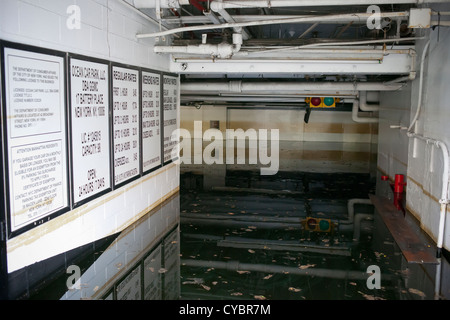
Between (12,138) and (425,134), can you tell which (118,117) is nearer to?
(12,138)

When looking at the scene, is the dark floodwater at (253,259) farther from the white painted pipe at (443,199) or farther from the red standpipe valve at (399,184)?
the red standpipe valve at (399,184)

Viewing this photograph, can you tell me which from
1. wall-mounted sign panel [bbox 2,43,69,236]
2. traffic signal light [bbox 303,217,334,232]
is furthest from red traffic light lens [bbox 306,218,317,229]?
wall-mounted sign panel [bbox 2,43,69,236]

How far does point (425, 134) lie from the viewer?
5.80 metres

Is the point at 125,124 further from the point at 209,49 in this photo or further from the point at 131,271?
the point at 131,271

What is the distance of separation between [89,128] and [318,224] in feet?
10.3

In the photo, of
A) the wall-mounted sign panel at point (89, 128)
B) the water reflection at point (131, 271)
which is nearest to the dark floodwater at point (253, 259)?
the water reflection at point (131, 271)

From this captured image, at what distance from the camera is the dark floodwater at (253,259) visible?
3566mm

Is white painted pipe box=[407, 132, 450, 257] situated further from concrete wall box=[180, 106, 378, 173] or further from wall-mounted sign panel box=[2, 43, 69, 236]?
concrete wall box=[180, 106, 378, 173]

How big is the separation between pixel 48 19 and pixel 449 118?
4.20 meters

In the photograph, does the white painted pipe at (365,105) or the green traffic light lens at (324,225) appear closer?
the green traffic light lens at (324,225)

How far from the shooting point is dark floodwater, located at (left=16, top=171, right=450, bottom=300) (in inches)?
140

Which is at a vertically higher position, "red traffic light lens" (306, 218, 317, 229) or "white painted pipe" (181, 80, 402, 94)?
"white painted pipe" (181, 80, 402, 94)

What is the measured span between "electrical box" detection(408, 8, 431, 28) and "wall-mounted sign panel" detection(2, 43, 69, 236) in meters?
3.65

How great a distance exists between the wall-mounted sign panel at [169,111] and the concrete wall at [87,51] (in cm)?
43
